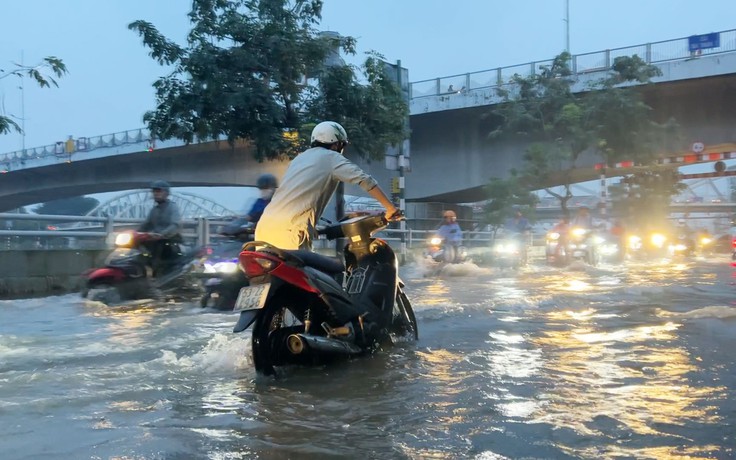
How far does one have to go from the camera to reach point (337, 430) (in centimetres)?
349

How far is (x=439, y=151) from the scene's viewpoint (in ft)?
98.7

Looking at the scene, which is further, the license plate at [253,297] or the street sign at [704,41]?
the street sign at [704,41]

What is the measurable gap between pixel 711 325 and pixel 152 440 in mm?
5389

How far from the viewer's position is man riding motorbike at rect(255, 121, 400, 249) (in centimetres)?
479

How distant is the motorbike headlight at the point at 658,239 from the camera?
26.4 metres

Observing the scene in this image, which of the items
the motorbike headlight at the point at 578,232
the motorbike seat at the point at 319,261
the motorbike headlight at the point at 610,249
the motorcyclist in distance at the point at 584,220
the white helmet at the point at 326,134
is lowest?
the motorbike headlight at the point at 610,249

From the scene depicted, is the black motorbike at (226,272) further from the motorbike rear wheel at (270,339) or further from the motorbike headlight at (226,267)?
the motorbike rear wheel at (270,339)

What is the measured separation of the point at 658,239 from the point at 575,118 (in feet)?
19.2

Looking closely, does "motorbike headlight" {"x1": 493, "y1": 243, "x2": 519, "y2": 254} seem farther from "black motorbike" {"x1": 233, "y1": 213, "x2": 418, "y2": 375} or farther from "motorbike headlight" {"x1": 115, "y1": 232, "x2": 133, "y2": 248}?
"black motorbike" {"x1": 233, "y1": 213, "x2": 418, "y2": 375}

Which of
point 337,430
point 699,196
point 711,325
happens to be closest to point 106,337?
point 337,430

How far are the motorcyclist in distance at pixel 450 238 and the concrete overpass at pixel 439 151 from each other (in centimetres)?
866

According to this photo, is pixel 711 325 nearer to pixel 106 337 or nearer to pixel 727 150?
pixel 106 337

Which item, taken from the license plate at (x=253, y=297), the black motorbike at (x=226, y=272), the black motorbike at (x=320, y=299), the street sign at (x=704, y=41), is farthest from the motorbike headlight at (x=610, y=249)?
the license plate at (x=253, y=297)

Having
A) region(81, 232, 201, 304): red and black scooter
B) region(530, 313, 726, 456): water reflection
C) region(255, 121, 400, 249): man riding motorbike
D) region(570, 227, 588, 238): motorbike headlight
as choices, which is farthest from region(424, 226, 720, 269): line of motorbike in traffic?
region(255, 121, 400, 249): man riding motorbike
